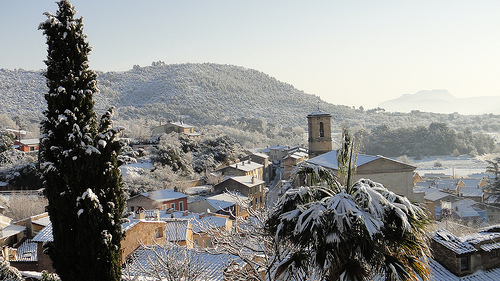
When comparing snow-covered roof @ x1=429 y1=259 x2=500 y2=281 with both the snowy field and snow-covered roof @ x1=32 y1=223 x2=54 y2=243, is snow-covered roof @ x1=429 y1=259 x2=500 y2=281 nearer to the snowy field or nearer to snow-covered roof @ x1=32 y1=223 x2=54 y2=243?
snow-covered roof @ x1=32 y1=223 x2=54 y2=243

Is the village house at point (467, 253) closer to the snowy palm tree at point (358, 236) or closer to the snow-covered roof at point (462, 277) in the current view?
the snow-covered roof at point (462, 277)

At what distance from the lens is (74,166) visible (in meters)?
7.57

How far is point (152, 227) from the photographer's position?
53.2ft

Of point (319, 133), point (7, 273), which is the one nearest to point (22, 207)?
point (7, 273)

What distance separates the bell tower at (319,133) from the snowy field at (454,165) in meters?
41.3

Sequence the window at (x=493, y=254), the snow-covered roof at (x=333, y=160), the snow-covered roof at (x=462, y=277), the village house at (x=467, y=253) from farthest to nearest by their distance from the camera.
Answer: the snow-covered roof at (x=333, y=160)
the window at (x=493, y=254)
the village house at (x=467, y=253)
the snow-covered roof at (x=462, y=277)

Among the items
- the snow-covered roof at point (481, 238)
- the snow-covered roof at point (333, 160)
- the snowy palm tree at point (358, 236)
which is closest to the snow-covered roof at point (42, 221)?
the snow-covered roof at point (333, 160)

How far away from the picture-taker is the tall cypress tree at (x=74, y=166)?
25.0 feet

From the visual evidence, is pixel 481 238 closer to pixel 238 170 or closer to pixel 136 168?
pixel 238 170

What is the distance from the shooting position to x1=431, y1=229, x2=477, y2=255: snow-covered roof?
10.6m

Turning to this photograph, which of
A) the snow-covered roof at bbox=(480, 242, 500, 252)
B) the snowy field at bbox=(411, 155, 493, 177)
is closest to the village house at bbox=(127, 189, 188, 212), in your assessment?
the snow-covered roof at bbox=(480, 242, 500, 252)

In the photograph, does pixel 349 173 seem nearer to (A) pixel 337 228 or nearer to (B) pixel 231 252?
(A) pixel 337 228

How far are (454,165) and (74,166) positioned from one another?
83.9 meters

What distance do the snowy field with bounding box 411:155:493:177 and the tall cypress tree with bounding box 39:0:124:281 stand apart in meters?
68.4
